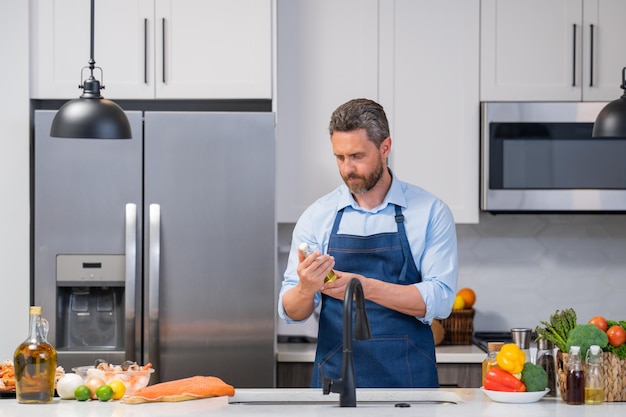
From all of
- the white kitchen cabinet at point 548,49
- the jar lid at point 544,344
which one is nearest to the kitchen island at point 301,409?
the jar lid at point 544,344

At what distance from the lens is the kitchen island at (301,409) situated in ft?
7.36

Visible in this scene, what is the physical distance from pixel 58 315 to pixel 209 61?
→ 1206 millimetres

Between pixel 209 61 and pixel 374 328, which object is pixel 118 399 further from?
pixel 209 61

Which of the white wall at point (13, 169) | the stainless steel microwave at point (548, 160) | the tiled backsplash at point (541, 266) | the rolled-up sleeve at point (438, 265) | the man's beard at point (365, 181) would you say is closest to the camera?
Answer: the rolled-up sleeve at point (438, 265)

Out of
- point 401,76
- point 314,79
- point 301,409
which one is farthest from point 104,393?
point 401,76

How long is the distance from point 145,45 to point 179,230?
0.79m

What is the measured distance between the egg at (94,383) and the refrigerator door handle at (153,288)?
1094 mm

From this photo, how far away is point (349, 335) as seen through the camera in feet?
7.27

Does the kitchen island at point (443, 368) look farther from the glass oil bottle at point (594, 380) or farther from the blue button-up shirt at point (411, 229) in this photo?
the glass oil bottle at point (594, 380)

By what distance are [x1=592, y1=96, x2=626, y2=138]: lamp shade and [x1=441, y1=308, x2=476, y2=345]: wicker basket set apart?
1.46 m

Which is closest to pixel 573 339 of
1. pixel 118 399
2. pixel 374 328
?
pixel 374 328

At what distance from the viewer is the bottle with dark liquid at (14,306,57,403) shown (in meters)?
2.35

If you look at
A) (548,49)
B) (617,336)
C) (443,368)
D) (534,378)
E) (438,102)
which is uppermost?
(548,49)

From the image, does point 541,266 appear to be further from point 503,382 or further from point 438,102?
point 503,382
